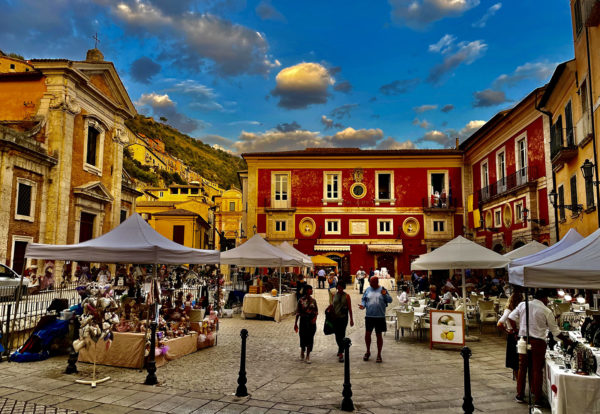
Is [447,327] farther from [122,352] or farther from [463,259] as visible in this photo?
[122,352]

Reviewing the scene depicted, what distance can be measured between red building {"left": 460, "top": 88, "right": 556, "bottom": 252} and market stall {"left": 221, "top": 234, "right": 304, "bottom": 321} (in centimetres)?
1421

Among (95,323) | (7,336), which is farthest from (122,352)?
(7,336)

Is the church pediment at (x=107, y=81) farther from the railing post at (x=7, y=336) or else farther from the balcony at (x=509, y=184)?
the balcony at (x=509, y=184)

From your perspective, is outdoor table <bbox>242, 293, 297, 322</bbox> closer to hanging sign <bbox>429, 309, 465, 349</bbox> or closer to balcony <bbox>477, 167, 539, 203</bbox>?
hanging sign <bbox>429, 309, 465, 349</bbox>

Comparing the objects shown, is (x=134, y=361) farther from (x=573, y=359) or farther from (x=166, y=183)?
(x=166, y=183)

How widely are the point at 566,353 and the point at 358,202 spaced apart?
99.1 feet

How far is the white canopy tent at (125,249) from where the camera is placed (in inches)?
324

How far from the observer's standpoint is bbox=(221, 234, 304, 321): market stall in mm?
14695

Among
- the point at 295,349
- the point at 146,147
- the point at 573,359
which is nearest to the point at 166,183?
the point at 146,147

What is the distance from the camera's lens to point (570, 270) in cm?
530

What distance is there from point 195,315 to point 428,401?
6861 mm

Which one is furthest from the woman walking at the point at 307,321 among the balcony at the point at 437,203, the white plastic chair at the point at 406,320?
the balcony at the point at 437,203

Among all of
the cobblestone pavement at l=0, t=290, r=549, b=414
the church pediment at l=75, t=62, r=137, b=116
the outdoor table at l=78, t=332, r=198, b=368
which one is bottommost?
the cobblestone pavement at l=0, t=290, r=549, b=414

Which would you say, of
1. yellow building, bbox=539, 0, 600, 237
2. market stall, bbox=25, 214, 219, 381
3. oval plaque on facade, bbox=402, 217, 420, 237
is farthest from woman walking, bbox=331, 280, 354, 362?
oval plaque on facade, bbox=402, 217, 420, 237
